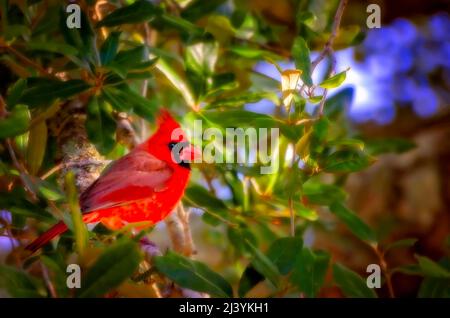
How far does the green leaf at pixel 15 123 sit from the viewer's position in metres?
1.43

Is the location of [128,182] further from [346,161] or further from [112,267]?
[346,161]

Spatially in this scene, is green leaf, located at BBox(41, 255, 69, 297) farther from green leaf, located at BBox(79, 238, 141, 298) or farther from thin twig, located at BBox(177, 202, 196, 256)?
thin twig, located at BBox(177, 202, 196, 256)

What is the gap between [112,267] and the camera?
4.07ft

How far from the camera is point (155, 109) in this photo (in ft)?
5.47

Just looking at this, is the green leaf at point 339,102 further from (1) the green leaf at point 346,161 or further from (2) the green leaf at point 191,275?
(2) the green leaf at point 191,275

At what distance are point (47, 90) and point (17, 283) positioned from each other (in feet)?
1.61

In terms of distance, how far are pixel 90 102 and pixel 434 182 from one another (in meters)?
2.68

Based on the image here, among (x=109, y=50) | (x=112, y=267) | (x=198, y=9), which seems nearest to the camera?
(x=112, y=267)

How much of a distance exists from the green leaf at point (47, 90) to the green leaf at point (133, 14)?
8.0 inches

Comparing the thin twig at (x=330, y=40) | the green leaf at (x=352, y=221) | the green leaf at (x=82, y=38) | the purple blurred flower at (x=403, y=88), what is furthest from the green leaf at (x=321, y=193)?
the purple blurred flower at (x=403, y=88)

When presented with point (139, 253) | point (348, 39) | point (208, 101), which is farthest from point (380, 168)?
point (139, 253)

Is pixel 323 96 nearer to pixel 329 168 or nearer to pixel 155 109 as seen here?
pixel 329 168

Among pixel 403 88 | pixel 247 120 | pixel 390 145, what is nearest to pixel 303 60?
pixel 247 120

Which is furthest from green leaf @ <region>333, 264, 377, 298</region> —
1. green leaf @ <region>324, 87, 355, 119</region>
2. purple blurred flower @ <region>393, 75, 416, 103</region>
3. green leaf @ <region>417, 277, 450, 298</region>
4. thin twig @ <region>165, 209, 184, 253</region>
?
purple blurred flower @ <region>393, 75, 416, 103</region>
